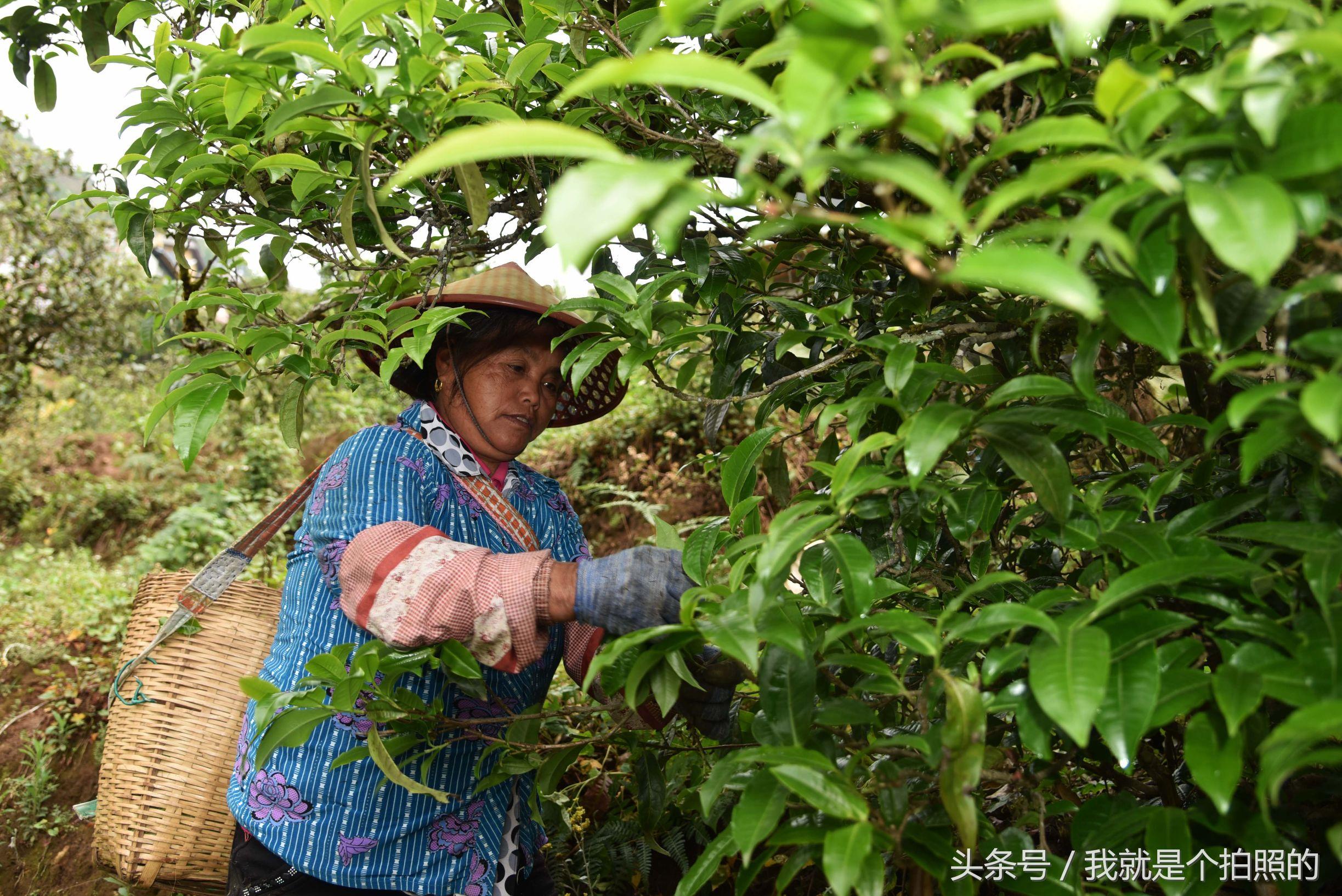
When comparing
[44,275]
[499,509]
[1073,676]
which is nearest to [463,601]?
[499,509]

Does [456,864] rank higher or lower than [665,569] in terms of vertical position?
lower

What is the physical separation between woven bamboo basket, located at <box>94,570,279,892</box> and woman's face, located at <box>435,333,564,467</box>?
0.61 meters

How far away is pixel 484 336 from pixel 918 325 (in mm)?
868

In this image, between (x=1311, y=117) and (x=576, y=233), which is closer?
(x=576, y=233)

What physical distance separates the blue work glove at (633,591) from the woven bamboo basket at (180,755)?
1.01 metres

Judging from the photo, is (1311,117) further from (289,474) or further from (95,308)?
(95,308)

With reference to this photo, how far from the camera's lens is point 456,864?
1.78 meters

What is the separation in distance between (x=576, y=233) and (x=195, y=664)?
1.78m

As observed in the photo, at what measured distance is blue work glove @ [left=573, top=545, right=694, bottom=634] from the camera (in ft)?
4.43

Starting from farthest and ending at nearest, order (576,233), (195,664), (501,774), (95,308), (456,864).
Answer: (95,308), (195,664), (456,864), (501,774), (576,233)

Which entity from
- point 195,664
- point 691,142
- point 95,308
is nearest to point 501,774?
point 195,664

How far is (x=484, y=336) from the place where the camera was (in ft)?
6.30

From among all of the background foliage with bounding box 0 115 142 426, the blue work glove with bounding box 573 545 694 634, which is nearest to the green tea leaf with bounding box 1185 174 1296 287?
the blue work glove with bounding box 573 545 694 634

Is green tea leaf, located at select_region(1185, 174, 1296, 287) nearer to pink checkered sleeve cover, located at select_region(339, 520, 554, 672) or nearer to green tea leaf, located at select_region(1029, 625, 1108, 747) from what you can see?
green tea leaf, located at select_region(1029, 625, 1108, 747)
